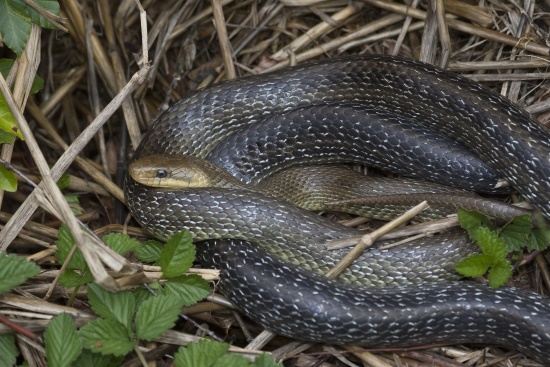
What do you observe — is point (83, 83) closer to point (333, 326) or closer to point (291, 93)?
point (291, 93)

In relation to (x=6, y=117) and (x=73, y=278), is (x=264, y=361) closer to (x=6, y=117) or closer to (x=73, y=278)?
(x=73, y=278)

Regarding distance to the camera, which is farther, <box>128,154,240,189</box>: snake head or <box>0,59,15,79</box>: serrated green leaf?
<box>128,154,240,189</box>: snake head

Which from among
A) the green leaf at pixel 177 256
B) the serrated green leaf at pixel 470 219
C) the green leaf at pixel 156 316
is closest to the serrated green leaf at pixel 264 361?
the green leaf at pixel 156 316

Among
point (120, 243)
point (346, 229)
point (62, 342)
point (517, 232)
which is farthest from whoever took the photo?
point (346, 229)

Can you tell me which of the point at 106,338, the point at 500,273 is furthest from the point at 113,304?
the point at 500,273

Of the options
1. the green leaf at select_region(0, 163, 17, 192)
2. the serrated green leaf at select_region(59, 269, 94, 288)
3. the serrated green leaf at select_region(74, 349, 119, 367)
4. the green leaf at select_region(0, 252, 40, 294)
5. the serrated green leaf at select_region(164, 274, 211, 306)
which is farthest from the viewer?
the green leaf at select_region(0, 163, 17, 192)

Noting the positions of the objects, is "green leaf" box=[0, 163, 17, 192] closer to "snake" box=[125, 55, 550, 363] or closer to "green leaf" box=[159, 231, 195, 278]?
"snake" box=[125, 55, 550, 363]

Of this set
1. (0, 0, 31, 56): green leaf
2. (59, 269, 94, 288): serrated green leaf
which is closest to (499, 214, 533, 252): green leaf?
(59, 269, 94, 288): serrated green leaf
